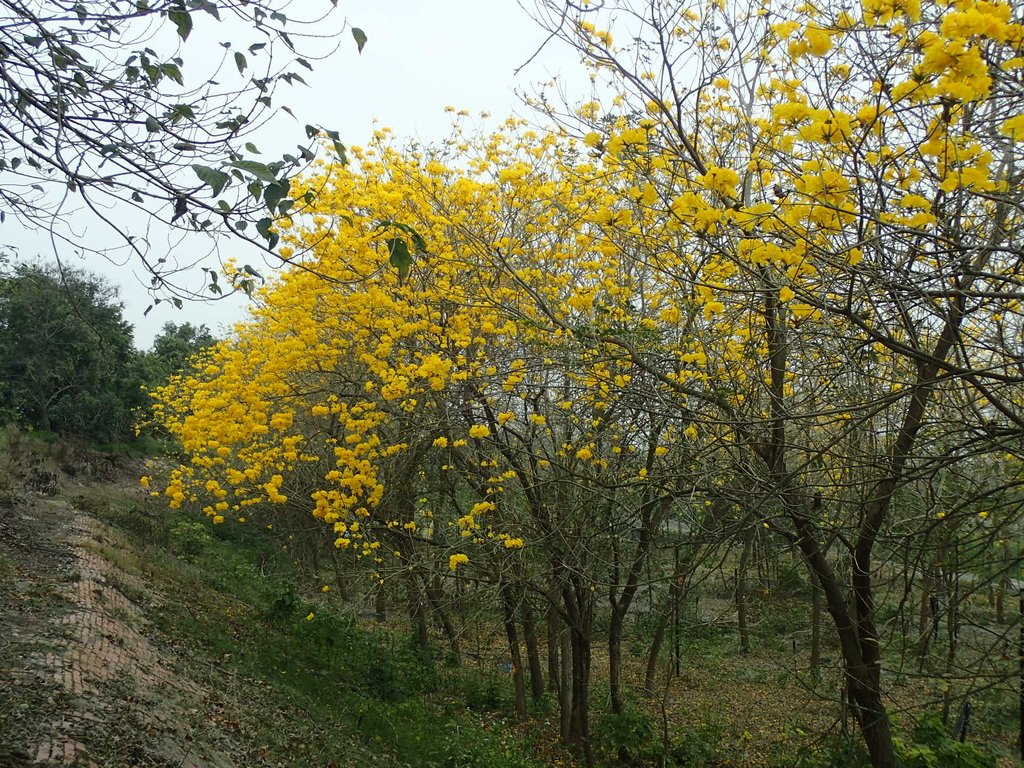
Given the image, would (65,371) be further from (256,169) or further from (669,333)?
(256,169)

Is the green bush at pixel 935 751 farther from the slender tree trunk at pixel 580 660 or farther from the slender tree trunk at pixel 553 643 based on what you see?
the slender tree trunk at pixel 553 643

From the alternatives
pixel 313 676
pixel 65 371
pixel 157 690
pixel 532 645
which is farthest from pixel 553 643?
pixel 65 371

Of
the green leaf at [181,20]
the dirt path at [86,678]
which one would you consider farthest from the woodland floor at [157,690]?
the green leaf at [181,20]

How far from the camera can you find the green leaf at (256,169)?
6.59 feet

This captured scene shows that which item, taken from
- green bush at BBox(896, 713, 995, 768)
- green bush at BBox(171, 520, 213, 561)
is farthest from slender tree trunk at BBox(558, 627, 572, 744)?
green bush at BBox(171, 520, 213, 561)

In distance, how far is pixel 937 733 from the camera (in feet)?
19.9

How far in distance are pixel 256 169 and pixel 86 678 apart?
15.8 feet

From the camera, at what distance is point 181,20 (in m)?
2.28

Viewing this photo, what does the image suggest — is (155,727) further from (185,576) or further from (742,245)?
(185,576)

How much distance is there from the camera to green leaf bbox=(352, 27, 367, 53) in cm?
233

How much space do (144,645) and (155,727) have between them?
2.20 m

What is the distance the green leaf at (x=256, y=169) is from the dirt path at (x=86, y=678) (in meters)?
3.38

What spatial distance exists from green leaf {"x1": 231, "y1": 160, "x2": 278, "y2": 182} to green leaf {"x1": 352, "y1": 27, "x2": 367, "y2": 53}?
586 mm

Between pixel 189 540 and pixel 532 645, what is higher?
pixel 189 540
